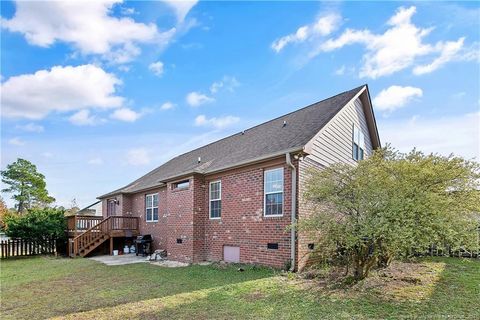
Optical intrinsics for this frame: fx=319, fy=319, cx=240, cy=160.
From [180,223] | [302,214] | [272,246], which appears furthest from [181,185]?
[302,214]

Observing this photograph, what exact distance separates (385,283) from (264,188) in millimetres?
4260

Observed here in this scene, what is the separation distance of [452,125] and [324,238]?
8630 millimetres

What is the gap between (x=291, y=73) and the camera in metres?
13.4

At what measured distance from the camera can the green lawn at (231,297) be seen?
17.5ft

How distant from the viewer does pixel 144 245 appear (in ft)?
50.9

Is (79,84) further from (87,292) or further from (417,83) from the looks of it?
(417,83)

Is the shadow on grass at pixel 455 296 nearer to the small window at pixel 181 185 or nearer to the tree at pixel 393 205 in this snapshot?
the tree at pixel 393 205

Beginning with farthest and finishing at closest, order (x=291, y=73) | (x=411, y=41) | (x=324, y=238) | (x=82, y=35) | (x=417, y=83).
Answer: (x=291, y=73), (x=417, y=83), (x=82, y=35), (x=411, y=41), (x=324, y=238)

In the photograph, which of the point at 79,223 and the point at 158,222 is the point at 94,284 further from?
the point at 79,223

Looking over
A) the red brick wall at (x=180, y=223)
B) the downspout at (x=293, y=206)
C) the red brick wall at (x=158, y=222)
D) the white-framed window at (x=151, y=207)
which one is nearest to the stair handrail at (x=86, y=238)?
the red brick wall at (x=158, y=222)

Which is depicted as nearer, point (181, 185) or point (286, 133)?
point (286, 133)

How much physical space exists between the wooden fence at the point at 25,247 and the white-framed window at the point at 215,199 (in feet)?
32.7

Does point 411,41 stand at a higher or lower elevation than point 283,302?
higher

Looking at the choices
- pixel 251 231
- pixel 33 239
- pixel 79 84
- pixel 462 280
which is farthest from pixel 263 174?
pixel 33 239
